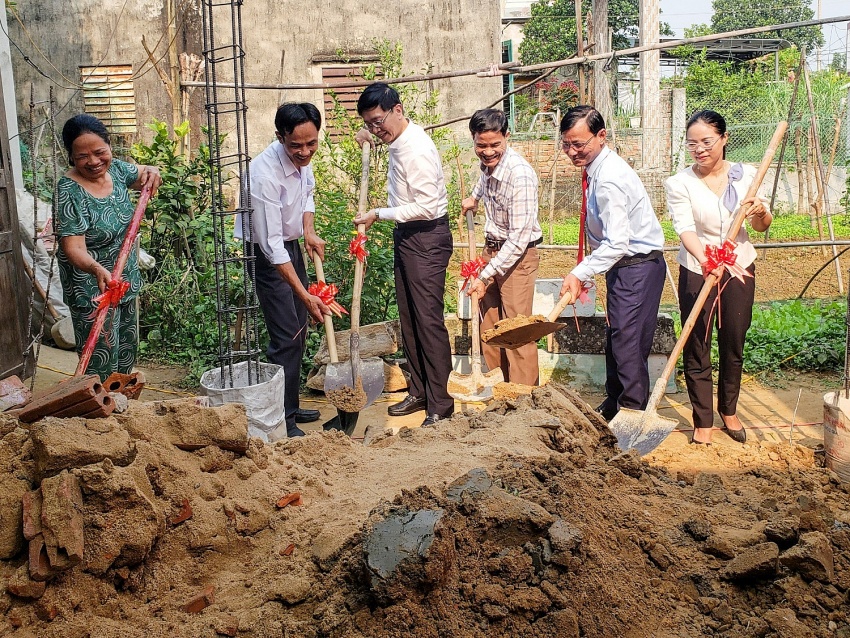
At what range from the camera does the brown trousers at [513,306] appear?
17.7 ft

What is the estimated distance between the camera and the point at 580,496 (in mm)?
3070

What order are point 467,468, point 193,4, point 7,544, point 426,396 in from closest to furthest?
1. point 7,544
2. point 467,468
3. point 426,396
4. point 193,4

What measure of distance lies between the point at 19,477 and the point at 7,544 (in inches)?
9.5

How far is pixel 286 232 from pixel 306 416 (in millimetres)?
1420

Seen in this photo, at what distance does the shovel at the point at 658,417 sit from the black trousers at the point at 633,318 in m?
0.25

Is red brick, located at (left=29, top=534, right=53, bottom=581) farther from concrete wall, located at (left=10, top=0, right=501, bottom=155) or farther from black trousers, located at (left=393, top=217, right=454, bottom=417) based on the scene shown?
concrete wall, located at (left=10, top=0, right=501, bottom=155)

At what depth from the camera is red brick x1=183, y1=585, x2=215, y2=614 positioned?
8.96 feet

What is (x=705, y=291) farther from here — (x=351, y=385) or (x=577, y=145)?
(x=351, y=385)

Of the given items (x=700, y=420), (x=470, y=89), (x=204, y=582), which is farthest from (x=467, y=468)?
(x=470, y=89)

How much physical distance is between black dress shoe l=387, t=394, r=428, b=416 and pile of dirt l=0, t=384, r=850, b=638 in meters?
2.06

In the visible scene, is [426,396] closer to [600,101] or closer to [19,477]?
[19,477]

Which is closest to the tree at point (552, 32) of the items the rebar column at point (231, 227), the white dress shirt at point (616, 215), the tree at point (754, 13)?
the tree at point (754, 13)

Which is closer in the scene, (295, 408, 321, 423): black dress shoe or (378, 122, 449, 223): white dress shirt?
(378, 122, 449, 223): white dress shirt

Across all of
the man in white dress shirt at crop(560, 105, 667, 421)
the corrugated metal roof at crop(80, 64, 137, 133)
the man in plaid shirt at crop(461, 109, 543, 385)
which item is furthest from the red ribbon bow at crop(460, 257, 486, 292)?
the corrugated metal roof at crop(80, 64, 137, 133)
